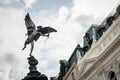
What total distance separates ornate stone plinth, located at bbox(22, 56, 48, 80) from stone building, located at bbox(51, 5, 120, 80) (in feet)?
101

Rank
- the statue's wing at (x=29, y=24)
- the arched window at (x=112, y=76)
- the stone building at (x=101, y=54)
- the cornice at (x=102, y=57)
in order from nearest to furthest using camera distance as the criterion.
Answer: the statue's wing at (x=29, y=24)
the cornice at (x=102, y=57)
the stone building at (x=101, y=54)
the arched window at (x=112, y=76)

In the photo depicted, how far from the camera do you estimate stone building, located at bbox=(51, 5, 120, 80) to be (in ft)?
151

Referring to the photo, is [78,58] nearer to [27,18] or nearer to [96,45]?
[96,45]

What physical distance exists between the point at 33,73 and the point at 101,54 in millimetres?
34788

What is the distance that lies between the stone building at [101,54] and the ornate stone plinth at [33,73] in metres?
30.9

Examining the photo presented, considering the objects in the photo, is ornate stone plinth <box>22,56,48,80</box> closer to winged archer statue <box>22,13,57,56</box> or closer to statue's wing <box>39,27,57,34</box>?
winged archer statue <box>22,13,57,56</box>

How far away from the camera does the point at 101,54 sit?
48.3 m

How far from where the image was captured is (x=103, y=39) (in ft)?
159

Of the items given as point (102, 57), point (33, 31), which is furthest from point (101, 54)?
point (33, 31)

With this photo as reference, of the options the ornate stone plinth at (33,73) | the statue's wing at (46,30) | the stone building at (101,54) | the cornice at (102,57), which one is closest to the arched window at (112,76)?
the stone building at (101,54)

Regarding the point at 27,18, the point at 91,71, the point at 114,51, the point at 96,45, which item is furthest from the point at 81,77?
the point at 27,18

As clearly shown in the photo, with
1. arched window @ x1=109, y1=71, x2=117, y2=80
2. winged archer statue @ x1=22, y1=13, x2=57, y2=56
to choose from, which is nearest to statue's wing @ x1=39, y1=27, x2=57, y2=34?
winged archer statue @ x1=22, y1=13, x2=57, y2=56

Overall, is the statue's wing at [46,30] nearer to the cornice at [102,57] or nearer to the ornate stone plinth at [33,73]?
the ornate stone plinth at [33,73]

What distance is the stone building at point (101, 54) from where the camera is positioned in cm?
4603
